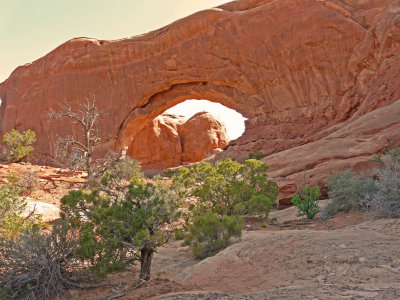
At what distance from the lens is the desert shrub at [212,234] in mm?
5980

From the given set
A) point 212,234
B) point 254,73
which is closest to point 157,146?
point 254,73

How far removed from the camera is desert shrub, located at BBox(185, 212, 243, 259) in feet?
19.6

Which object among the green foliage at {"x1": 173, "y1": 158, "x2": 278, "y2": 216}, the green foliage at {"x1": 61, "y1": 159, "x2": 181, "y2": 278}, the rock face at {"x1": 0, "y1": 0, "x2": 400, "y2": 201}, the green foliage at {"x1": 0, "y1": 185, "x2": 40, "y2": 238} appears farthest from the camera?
the rock face at {"x1": 0, "y1": 0, "x2": 400, "y2": 201}

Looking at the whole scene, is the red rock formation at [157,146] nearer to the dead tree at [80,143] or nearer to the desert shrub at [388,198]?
the dead tree at [80,143]

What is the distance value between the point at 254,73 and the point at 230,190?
54.9 feet

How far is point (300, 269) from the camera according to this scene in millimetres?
3820

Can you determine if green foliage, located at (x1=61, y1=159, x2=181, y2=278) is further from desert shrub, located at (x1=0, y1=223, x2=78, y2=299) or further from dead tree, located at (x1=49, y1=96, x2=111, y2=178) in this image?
dead tree, located at (x1=49, y1=96, x2=111, y2=178)

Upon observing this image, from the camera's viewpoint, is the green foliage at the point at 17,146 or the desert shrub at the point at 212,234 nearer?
the desert shrub at the point at 212,234

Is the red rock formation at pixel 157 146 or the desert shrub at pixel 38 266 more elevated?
the red rock formation at pixel 157 146

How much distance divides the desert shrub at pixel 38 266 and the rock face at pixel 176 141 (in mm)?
29938

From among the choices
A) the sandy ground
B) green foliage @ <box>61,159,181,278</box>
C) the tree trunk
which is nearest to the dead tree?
green foliage @ <box>61,159,181,278</box>

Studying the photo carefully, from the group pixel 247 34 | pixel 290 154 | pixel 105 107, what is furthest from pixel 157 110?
pixel 290 154

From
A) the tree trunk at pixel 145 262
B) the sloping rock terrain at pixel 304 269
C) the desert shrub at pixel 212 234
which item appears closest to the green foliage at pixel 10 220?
the tree trunk at pixel 145 262

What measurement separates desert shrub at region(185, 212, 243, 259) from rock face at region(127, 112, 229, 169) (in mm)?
28483
